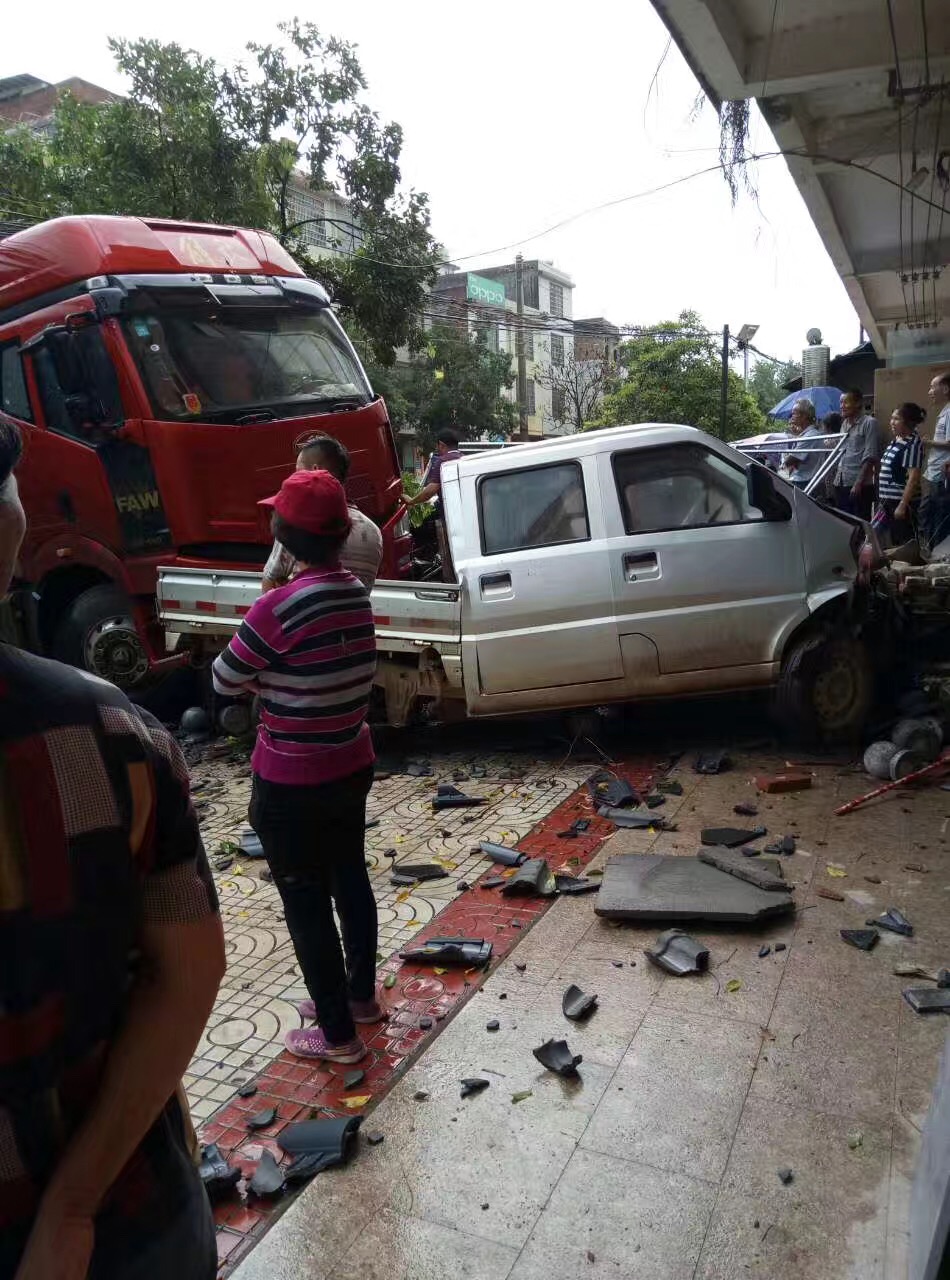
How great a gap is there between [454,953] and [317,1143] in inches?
49.0

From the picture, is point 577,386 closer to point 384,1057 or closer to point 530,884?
point 530,884

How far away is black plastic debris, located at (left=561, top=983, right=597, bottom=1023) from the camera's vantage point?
3561 mm

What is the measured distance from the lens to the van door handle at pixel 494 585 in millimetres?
6480

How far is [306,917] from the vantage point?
3201mm

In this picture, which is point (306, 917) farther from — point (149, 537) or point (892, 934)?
point (149, 537)

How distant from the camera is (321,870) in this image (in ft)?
10.7

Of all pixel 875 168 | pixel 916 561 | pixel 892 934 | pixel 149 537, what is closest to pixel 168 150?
pixel 149 537

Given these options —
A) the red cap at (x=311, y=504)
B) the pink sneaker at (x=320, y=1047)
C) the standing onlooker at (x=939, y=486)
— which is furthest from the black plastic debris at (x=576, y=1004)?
the standing onlooker at (x=939, y=486)

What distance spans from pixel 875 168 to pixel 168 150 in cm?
1052

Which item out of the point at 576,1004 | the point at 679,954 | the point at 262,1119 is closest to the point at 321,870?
the point at 262,1119

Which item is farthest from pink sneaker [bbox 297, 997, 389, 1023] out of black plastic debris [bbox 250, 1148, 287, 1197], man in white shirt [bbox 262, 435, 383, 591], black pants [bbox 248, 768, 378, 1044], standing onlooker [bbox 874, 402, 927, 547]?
standing onlooker [bbox 874, 402, 927, 547]

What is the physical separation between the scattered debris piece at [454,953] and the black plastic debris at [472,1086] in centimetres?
81

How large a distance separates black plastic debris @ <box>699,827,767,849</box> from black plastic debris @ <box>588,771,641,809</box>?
67 centimetres

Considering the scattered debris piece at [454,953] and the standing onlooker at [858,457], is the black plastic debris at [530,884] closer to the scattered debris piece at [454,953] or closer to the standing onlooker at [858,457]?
the scattered debris piece at [454,953]
